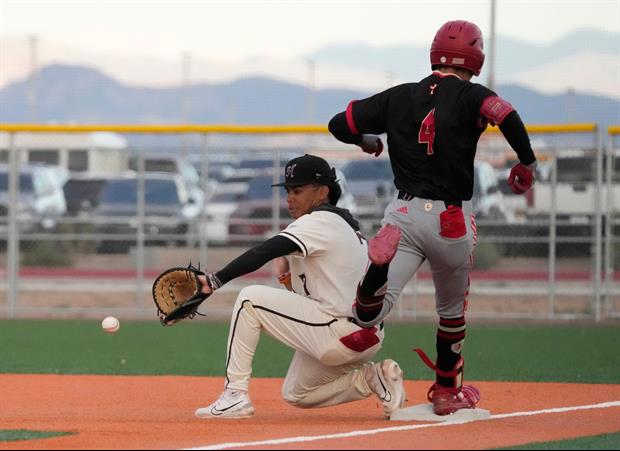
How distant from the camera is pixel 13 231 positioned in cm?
1598

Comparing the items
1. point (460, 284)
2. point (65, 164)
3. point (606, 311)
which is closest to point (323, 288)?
point (460, 284)

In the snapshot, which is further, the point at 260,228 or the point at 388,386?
the point at 260,228

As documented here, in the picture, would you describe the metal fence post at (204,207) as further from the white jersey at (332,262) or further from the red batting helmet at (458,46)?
the red batting helmet at (458,46)

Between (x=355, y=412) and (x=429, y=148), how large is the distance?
1.88 meters

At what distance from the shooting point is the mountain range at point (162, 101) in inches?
1289

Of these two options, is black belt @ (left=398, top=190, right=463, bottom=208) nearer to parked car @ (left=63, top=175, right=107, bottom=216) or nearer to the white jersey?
the white jersey

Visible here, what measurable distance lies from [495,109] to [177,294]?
6.39 ft

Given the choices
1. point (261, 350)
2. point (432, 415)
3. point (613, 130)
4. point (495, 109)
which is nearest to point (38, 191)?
point (261, 350)

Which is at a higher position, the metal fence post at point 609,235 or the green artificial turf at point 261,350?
the metal fence post at point 609,235

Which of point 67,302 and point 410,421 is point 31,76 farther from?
point 410,421

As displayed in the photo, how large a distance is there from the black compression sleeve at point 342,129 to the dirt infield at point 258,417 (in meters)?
1.57

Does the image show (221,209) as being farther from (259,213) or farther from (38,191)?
(38,191)

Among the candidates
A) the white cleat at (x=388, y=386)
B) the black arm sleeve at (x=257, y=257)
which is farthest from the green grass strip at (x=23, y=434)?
the white cleat at (x=388, y=386)

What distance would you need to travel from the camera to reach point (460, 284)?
715 cm
